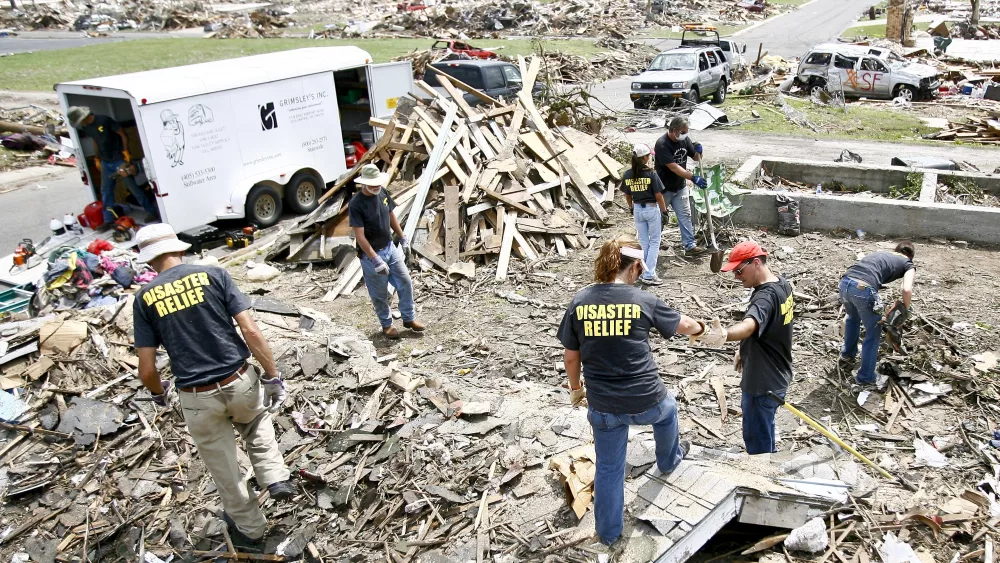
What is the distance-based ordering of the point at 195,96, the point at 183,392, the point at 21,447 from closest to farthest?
the point at 183,392 → the point at 21,447 → the point at 195,96

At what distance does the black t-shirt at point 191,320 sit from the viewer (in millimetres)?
4484

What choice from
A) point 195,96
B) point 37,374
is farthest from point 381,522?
point 195,96

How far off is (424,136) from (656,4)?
37942 millimetres

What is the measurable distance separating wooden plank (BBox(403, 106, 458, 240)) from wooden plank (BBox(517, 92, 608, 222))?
1.55 metres

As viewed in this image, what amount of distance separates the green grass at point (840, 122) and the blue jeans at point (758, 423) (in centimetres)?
1388

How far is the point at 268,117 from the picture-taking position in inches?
471

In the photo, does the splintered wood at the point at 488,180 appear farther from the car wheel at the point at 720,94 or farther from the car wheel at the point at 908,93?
the car wheel at the point at 908,93

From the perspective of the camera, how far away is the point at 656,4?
44156mm

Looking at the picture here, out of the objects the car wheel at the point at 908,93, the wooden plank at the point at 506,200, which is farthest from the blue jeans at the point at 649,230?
the car wheel at the point at 908,93

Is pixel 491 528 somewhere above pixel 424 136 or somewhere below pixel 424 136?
below

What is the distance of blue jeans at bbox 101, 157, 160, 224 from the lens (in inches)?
447

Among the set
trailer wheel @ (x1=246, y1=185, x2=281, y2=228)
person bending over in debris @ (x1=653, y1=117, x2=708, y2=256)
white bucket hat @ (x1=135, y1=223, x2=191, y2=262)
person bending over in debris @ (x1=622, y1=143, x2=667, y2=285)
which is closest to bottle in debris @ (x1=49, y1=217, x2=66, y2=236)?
trailer wheel @ (x1=246, y1=185, x2=281, y2=228)

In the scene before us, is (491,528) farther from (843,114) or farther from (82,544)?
(843,114)

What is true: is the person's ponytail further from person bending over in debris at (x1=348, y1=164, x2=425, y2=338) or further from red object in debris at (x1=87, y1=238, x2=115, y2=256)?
red object in debris at (x1=87, y1=238, x2=115, y2=256)
